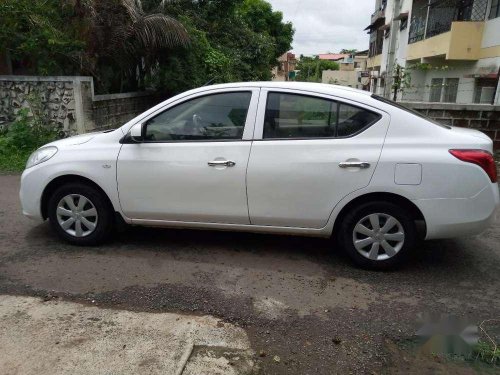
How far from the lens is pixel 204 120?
4.08m

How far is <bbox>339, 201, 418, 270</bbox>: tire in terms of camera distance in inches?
146

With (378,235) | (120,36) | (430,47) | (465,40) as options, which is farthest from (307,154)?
(430,47)

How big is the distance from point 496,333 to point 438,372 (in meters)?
0.70

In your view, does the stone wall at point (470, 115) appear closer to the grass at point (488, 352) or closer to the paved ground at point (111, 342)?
the grass at point (488, 352)

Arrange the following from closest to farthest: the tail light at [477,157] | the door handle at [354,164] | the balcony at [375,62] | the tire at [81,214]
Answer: the tail light at [477,157], the door handle at [354,164], the tire at [81,214], the balcony at [375,62]

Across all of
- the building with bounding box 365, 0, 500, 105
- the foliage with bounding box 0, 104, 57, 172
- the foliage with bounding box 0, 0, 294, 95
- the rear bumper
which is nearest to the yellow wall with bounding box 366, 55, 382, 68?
the building with bounding box 365, 0, 500, 105

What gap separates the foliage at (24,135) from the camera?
8.54 m

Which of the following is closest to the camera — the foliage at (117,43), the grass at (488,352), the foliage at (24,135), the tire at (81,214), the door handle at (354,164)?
the grass at (488,352)

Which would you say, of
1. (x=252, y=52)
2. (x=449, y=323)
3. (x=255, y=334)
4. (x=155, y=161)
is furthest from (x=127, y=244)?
(x=252, y=52)

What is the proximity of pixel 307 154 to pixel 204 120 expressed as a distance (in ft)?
3.36

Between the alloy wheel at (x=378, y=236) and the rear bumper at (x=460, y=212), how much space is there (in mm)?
257

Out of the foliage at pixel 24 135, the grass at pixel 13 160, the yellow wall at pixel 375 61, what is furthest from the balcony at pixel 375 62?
the grass at pixel 13 160

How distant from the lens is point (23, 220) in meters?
5.18

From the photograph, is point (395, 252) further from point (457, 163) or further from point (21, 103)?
point (21, 103)
